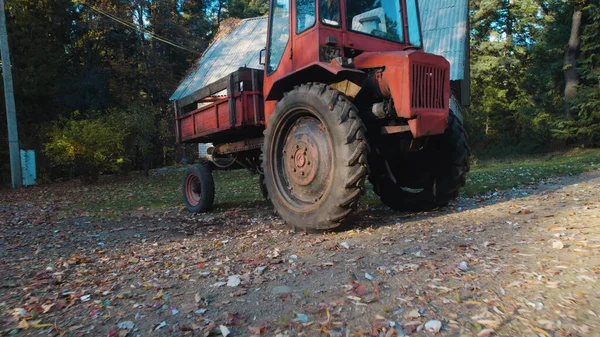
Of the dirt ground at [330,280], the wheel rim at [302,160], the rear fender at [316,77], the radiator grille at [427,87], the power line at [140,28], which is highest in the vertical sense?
the power line at [140,28]

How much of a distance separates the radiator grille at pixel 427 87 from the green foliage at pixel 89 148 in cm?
1430

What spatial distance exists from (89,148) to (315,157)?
13.6m

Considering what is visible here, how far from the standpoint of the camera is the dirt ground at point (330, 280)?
7.60 ft

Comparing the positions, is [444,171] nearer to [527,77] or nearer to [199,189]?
[199,189]

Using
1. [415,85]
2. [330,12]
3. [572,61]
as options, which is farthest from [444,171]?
[572,61]

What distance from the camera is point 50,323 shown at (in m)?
2.50

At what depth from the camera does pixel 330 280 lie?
118 inches

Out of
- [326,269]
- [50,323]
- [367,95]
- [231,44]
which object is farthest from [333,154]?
[231,44]

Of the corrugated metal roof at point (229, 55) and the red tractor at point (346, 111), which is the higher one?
the corrugated metal roof at point (229, 55)

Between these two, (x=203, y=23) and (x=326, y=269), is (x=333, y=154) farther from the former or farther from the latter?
(x=203, y=23)

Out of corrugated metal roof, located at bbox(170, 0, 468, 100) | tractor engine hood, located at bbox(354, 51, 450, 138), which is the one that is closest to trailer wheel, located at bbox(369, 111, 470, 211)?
tractor engine hood, located at bbox(354, 51, 450, 138)

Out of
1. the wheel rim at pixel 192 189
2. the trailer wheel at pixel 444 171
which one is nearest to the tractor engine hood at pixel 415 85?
the trailer wheel at pixel 444 171

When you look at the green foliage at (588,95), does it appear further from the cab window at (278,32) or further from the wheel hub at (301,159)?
the wheel hub at (301,159)

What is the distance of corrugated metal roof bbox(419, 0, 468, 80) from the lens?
551 inches
